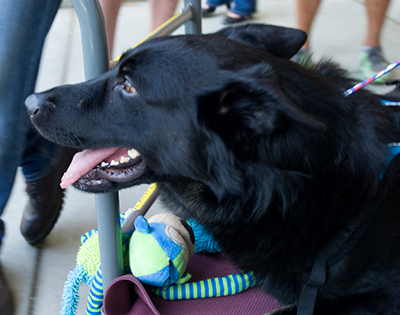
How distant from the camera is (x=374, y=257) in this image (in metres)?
1.29

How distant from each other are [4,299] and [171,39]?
1321mm

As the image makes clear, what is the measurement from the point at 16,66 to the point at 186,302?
112 cm

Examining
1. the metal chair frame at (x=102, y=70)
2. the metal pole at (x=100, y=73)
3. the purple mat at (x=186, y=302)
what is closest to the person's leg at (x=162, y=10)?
the metal chair frame at (x=102, y=70)

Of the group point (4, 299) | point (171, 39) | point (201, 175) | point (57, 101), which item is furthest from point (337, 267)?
point (4, 299)

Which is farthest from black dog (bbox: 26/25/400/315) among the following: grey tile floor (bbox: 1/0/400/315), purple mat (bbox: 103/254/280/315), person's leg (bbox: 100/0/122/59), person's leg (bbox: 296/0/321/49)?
person's leg (bbox: 296/0/321/49)

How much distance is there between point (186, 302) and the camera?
1.51 meters

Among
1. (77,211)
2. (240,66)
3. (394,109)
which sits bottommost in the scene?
(77,211)

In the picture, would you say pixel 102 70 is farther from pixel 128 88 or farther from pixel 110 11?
pixel 110 11

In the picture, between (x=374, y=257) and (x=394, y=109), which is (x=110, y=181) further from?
(x=394, y=109)

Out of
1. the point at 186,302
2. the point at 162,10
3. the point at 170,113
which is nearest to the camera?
the point at 170,113

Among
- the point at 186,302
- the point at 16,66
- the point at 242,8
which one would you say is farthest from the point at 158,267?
the point at 242,8

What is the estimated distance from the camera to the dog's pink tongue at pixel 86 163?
4.23 ft

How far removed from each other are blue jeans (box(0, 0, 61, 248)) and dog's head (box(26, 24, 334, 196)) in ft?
→ 0.64

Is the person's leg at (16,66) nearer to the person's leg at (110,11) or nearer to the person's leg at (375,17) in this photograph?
the person's leg at (110,11)
